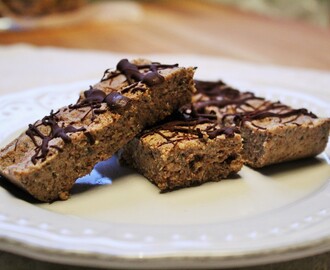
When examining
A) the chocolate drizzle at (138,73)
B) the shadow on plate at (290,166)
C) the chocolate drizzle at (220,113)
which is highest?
the chocolate drizzle at (138,73)

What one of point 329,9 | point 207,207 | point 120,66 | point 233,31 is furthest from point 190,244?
point 329,9

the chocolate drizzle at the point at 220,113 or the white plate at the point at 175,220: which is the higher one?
the chocolate drizzle at the point at 220,113

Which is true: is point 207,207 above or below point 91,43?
above

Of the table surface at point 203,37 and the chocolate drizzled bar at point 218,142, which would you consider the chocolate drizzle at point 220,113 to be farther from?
the table surface at point 203,37

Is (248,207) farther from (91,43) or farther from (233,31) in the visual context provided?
(233,31)

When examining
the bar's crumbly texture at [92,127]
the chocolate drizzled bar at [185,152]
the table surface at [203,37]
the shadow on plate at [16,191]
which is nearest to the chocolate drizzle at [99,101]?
the bar's crumbly texture at [92,127]

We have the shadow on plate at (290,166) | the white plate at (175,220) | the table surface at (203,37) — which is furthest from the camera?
the table surface at (203,37)

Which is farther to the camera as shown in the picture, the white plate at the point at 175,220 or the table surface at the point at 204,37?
the table surface at the point at 204,37
